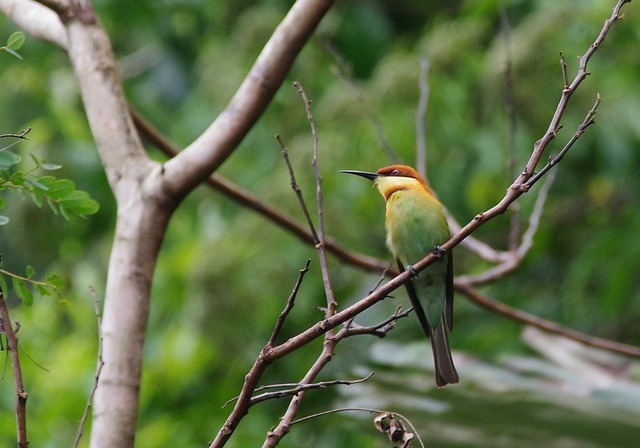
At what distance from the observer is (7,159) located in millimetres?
1349

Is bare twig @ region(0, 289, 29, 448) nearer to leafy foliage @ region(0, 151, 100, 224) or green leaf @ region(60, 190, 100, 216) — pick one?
leafy foliage @ region(0, 151, 100, 224)

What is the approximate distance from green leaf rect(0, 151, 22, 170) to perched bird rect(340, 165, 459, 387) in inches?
43.9

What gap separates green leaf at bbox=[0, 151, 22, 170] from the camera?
1334mm

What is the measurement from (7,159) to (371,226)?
8.01ft

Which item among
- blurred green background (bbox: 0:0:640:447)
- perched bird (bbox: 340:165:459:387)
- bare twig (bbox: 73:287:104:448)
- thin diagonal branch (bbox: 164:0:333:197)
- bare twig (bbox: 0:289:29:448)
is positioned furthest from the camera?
blurred green background (bbox: 0:0:640:447)

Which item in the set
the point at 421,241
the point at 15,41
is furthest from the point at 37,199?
the point at 421,241

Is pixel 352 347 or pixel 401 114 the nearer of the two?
pixel 352 347

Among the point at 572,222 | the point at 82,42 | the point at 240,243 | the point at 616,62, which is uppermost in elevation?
the point at 616,62

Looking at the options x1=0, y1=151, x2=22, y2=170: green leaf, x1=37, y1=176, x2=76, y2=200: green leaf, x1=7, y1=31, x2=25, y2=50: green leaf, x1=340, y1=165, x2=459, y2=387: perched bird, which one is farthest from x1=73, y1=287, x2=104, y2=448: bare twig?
x1=340, y1=165, x2=459, y2=387: perched bird

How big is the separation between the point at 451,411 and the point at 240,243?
63.8 inches

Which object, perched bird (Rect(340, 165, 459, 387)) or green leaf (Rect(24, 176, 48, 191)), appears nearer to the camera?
green leaf (Rect(24, 176, 48, 191))

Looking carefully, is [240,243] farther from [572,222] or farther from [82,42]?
[82,42]

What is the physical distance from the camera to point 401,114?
3.60 m

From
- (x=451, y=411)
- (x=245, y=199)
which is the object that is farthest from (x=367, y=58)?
(x=451, y=411)
